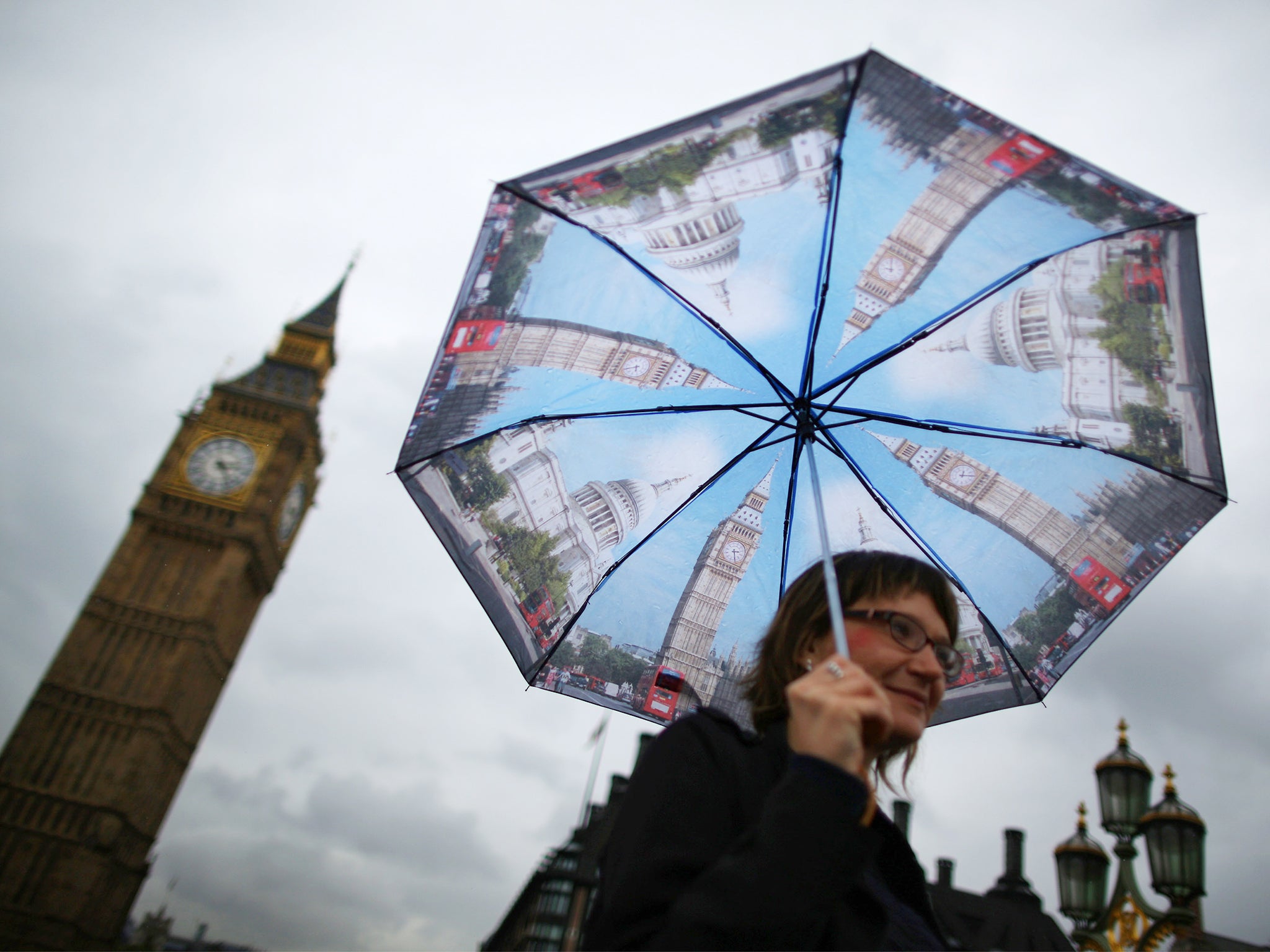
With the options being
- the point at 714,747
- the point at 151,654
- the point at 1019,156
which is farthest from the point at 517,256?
the point at 151,654

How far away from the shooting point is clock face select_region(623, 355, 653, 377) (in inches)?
142

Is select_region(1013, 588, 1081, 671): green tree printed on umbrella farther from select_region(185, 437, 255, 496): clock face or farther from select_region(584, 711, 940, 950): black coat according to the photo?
select_region(185, 437, 255, 496): clock face

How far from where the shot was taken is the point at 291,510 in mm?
57875

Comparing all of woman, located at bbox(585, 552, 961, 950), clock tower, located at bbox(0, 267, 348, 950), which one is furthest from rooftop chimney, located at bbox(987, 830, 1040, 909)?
clock tower, located at bbox(0, 267, 348, 950)

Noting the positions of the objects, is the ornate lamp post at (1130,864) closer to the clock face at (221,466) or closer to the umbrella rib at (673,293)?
the umbrella rib at (673,293)

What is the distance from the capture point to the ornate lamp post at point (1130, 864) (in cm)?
474

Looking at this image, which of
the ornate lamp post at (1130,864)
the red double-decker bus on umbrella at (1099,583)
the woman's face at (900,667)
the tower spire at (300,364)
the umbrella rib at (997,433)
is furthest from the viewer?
the tower spire at (300,364)

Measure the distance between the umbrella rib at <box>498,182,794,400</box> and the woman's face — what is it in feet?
5.45

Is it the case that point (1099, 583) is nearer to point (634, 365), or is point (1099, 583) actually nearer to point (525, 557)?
point (634, 365)

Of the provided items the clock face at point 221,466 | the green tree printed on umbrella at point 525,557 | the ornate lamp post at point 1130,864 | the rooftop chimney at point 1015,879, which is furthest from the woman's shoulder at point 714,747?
the clock face at point 221,466

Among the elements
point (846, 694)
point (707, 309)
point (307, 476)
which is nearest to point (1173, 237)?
point (707, 309)

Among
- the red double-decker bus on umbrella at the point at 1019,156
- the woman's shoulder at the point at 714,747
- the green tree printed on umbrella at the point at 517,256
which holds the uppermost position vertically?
the red double-decker bus on umbrella at the point at 1019,156

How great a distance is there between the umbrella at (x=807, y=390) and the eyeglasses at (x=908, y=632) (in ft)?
3.18

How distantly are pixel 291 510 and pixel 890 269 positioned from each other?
2327 inches
